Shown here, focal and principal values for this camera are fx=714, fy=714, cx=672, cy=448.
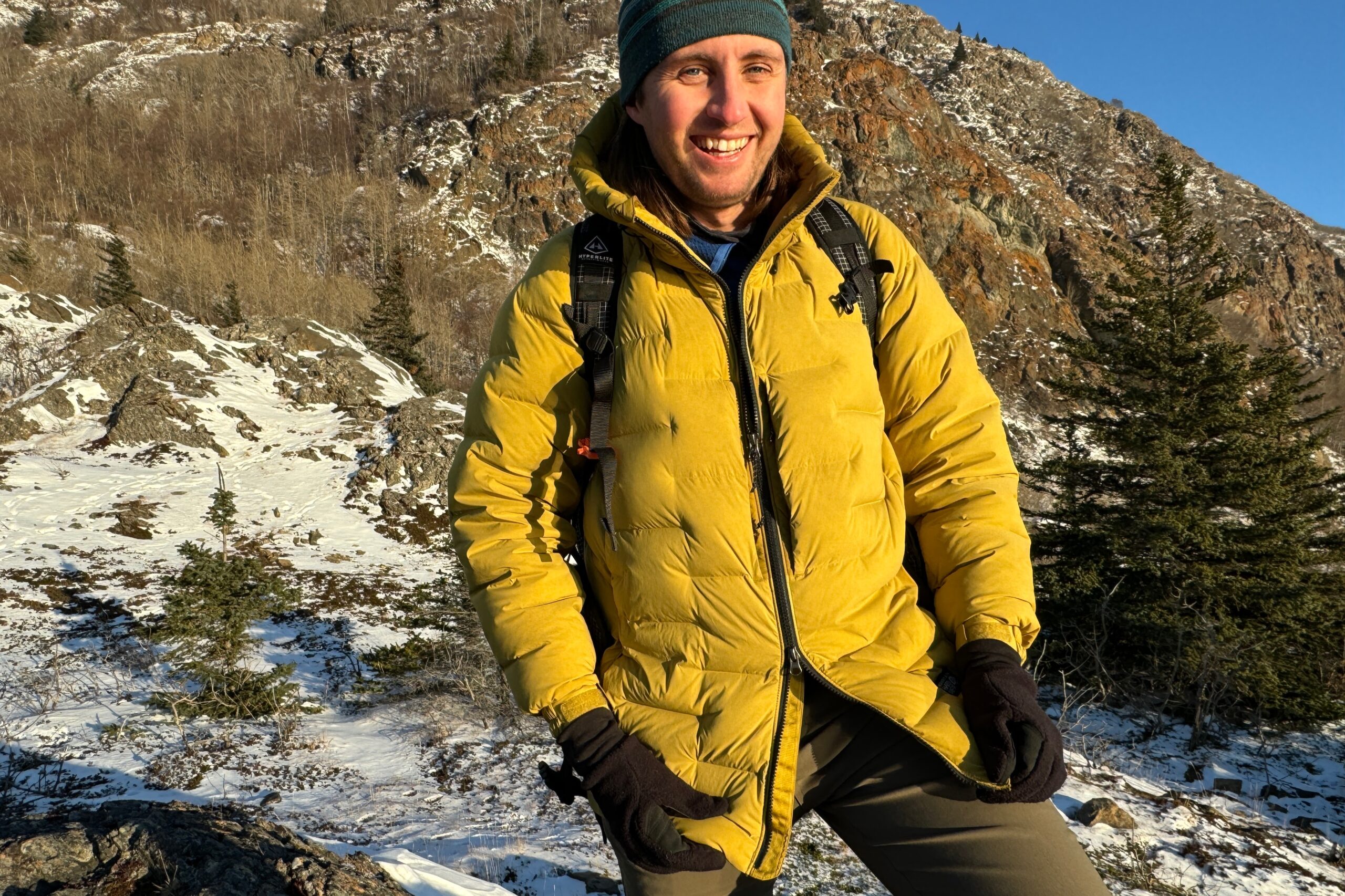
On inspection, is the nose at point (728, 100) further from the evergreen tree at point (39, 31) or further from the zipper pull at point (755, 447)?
the evergreen tree at point (39, 31)

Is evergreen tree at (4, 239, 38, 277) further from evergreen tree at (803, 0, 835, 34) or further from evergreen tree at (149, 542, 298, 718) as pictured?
evergreen tree at (803, 0, 835, 34)

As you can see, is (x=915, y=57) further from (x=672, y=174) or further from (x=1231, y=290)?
(x=672, y=174)

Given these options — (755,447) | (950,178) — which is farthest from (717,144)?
(950,178)

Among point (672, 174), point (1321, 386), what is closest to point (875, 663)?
point (672, 174)

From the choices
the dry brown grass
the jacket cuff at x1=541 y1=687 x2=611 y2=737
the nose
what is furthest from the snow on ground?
the dry brown grass

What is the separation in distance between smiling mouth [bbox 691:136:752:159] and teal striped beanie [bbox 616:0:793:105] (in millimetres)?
181

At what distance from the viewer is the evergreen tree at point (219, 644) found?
16.8 ft

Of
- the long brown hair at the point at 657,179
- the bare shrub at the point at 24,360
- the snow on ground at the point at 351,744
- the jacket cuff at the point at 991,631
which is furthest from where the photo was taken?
the bare shrub at the point at 24,360

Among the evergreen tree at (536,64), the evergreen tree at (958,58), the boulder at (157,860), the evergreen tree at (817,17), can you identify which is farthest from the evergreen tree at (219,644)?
the evergreen tree at (958,58)

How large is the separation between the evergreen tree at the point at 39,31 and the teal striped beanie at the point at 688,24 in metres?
93.0

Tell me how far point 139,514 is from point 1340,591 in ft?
46.7

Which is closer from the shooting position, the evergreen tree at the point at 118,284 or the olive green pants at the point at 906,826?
the olive green pants at the point at 906,826

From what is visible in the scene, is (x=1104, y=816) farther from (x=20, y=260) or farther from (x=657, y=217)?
(x=20, y=260)

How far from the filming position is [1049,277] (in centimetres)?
4031
